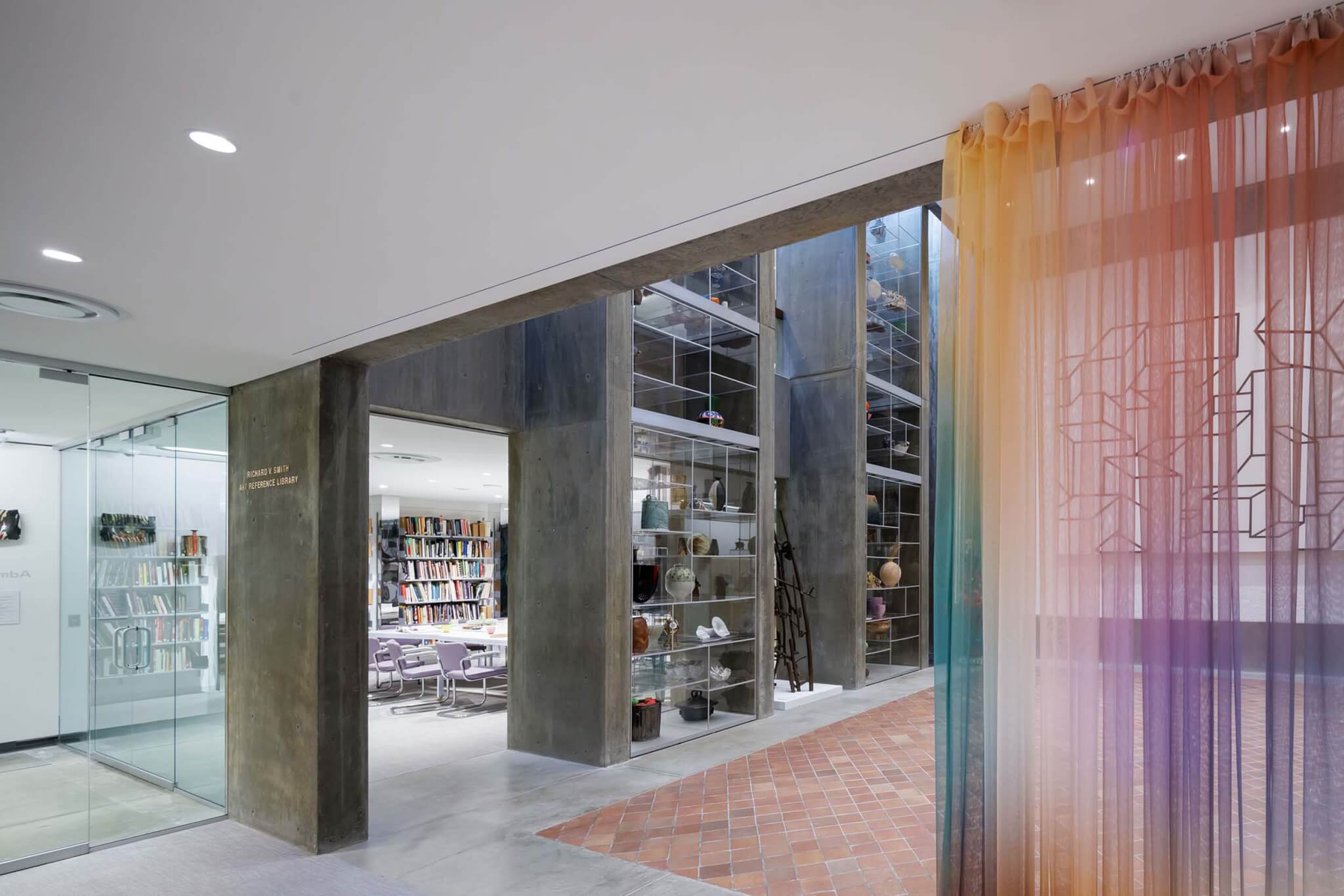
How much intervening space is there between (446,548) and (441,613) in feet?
3.69

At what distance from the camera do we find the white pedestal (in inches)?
338

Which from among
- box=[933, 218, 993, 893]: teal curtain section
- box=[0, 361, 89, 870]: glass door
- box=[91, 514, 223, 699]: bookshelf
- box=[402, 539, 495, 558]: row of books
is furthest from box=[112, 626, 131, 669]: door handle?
box=[402, 539, 495, 558]: row of books

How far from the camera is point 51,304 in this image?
3723 millimetres

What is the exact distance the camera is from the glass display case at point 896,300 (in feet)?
36.9

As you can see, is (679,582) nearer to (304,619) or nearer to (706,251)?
(304,619)

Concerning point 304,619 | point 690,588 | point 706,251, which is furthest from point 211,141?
point 690,588

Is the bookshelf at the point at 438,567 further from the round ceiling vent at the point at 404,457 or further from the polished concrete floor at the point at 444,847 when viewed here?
the polished concrete floor at the point at 444,847

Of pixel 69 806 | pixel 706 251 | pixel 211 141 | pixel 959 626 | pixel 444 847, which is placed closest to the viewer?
pixel 959 626

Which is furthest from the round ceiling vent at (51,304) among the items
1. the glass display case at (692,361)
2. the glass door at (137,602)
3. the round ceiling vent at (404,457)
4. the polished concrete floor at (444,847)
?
the round ceiling vent at (404,457)

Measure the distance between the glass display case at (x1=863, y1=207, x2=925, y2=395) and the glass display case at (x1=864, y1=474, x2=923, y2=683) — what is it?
1.67 metres

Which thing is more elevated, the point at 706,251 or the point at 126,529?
the point at 706,251

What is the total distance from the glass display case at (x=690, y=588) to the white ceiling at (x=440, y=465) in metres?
1.79

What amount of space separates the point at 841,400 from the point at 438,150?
8235mm

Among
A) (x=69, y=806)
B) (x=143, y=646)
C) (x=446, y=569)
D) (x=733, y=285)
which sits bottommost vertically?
(x=69, y=806)
